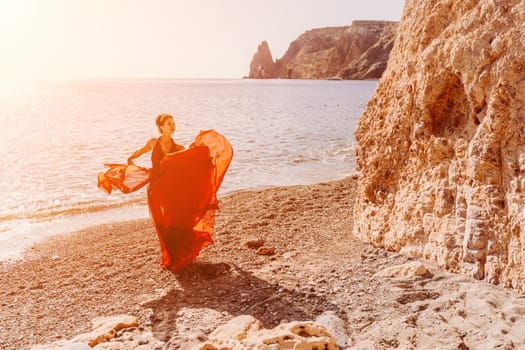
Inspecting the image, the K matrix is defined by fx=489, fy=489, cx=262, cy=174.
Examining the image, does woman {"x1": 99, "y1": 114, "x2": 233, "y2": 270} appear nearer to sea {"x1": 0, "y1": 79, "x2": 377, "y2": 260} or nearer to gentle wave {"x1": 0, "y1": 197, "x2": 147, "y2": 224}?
sea {"x1": 0, "y1": 79, "x2": 377, "y2": 260}

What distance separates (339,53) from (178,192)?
502 feet

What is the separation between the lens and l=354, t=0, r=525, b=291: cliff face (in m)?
4.52

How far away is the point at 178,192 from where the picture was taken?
609 centimetres

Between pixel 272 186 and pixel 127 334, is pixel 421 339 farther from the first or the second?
pixel 272 186

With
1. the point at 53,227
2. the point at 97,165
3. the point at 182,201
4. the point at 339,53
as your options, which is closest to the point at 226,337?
the point at 182,201

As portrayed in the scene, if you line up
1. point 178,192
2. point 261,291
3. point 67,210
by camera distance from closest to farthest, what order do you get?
point 261,291
point 178,192
point 67,210

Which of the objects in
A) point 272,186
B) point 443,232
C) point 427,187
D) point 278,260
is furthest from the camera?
point 272,186

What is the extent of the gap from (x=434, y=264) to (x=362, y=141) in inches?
93.0

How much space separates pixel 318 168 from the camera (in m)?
16.6

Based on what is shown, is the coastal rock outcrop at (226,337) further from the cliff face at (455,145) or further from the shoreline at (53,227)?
the shoreline at (53,227)

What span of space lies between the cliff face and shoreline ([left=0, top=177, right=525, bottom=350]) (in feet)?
1.04

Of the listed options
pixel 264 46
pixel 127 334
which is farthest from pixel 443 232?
pixel 264 46

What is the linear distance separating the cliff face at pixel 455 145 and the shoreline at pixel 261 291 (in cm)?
32

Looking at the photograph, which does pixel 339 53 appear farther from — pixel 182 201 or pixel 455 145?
pixel 455 145
